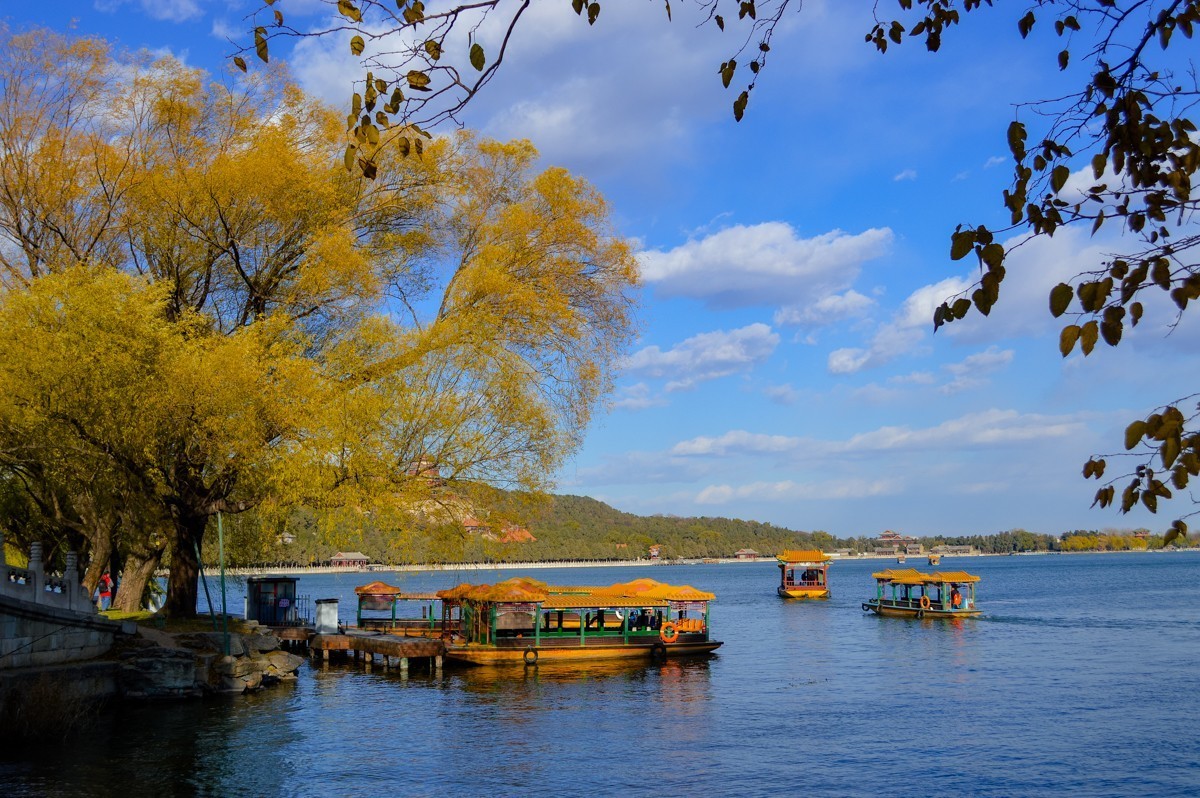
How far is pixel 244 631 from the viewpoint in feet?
120

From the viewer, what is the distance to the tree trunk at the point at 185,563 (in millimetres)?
31328

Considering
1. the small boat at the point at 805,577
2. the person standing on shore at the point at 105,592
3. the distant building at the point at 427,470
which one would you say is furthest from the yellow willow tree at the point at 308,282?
the small boat at the point at 805,577

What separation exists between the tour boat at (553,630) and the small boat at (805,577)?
51.0 metres

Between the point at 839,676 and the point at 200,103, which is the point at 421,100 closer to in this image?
the point at 200,103

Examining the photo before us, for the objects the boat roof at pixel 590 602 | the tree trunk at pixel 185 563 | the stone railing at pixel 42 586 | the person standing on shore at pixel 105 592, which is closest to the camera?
the stone railing at pixel 42 586

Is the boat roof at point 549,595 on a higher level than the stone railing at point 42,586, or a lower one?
lower

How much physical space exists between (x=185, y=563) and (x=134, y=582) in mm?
5610

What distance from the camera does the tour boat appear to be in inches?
1575

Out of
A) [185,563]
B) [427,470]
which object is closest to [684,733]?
[427,470]

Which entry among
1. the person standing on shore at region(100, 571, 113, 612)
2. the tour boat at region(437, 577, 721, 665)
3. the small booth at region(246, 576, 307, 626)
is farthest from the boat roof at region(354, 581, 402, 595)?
the person standing on shore at region(100, 571, 113, 612)

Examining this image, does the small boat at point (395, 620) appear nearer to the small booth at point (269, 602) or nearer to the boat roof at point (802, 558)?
the small booth at point (269, 602)

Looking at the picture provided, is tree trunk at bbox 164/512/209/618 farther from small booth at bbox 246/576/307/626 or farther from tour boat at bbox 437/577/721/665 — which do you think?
small booth at bbox 246/576/307/626

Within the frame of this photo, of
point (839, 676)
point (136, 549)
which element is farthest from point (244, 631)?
point (839, 676)

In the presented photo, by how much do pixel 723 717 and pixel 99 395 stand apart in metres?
18.7
